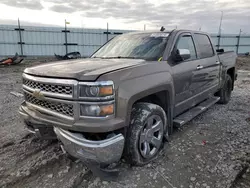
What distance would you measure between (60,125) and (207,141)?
2.60m

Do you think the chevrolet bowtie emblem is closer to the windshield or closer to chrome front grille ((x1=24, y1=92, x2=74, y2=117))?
chrome front grille ((x1=24, y1=92, x2=74, y2=117))

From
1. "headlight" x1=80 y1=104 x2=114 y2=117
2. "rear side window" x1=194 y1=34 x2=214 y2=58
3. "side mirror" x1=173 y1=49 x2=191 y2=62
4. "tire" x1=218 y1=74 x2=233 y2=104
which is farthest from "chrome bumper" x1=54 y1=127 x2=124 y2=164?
"tire" x1=218 y1=74 x2=233 y2=104

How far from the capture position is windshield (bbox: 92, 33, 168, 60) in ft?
11.3

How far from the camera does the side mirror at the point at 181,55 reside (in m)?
3.35

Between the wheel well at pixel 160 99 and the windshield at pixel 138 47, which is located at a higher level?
the windshield at pixel 138 47

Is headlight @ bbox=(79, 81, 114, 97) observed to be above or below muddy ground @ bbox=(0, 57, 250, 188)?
above

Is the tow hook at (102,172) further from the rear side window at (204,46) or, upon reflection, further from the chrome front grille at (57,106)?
the rear side window at (204,46)

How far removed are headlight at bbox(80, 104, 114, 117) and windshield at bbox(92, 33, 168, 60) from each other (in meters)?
1.37

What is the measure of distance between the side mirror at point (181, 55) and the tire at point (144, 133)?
3.19ft

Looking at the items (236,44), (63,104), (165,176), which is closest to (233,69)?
(165,176)

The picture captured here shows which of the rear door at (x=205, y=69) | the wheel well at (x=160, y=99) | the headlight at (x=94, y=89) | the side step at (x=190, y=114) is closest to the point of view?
the headlight at (x=94, y=89)

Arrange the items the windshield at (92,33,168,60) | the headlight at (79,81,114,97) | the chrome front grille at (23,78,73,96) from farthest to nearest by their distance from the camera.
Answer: the windshield at (92,33,168,60), the chrome front grille at (23,78,73,96), the headlight at (79,81,114,97)

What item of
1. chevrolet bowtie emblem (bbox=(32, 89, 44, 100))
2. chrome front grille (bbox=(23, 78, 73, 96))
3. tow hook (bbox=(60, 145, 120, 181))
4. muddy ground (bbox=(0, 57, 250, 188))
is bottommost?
muddy ground (bbox=(0, 57, 250, 188))

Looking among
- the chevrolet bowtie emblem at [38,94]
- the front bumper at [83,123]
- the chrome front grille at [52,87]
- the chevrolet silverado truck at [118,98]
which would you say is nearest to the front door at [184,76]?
the chevrolet silverado truck at [118,98]
